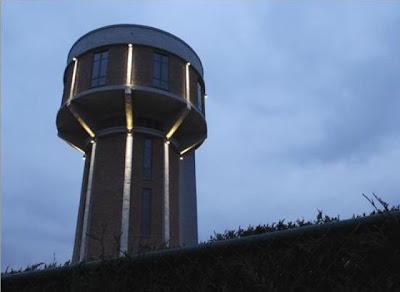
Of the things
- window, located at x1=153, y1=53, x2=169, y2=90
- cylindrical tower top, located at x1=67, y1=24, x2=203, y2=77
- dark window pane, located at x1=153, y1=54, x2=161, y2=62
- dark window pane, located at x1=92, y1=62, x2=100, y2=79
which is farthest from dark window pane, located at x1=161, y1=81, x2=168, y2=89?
dark window pane, located at x1=92, y1=62, x2=100, y2=79

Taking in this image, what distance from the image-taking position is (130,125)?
79.9ft

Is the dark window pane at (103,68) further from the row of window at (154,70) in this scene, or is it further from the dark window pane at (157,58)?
the dark window pane at (157,58)

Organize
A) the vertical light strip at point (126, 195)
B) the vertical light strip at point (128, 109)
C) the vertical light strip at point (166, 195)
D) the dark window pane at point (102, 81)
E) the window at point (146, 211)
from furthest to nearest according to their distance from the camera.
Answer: the dark window pane at point (102, 81) < the vertical light strip at point (166, 195) < the window at point (146, 211) < the vertical light strip at point (128, 109) < the vertical light strip at point (126, 195)

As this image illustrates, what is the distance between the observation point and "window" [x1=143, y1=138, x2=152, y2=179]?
2460cm

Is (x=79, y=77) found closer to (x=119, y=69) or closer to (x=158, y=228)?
(x=119, y=69)

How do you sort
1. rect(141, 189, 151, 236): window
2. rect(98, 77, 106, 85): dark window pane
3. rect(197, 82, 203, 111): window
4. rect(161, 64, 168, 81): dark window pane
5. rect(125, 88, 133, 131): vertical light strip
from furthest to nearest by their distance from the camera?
rect(197, 82, 203, 111): window < rect(161, 64, 168, 81): dark window pane < rect(98, 77, 106, 85): dark window pane < rect(141, 189, 151, 236): window < rect(125, 88, 133, 131): vertical light strip

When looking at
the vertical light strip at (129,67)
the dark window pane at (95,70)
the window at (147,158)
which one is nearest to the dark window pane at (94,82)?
the dark window pane at (95,70)

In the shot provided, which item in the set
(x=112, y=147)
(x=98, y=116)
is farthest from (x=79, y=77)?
(x=112, y=147)

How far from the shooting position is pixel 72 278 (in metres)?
3.28

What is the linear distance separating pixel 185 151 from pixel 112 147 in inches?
213

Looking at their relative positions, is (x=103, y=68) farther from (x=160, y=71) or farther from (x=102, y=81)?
(x=160, y=71)

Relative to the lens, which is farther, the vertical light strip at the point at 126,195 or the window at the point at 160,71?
the window at the point at 160,71

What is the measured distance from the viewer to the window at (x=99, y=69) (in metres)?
24.1

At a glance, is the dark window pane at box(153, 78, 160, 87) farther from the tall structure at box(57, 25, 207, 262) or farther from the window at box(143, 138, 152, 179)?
the window at box(143, 138, 152, 179)
